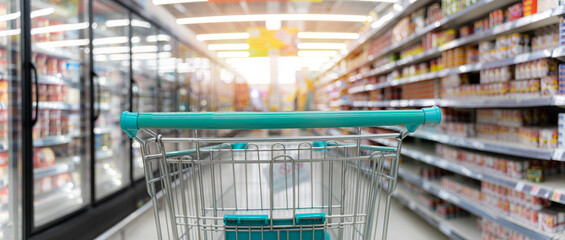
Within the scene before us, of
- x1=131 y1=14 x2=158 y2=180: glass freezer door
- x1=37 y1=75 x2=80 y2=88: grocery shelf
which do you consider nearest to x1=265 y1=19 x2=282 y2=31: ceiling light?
x1=131 y1=14 x2=158 y2=180: glass freezer door

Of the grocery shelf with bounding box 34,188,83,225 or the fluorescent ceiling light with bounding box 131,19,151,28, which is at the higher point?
the fluorescent ceiling light with bounding box 131,19,151,28

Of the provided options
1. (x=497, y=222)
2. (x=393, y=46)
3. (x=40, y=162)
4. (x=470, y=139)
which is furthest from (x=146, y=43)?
(x=497, y=222)

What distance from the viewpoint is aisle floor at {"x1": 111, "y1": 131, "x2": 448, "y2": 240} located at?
9.49 feet

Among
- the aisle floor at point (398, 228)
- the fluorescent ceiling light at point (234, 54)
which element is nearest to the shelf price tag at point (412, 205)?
the aisle floor at point (398, 228)

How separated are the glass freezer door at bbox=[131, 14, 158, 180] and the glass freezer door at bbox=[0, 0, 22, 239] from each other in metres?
1.98

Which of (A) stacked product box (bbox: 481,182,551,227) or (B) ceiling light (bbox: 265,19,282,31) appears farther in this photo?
(B) ceiling light (bbox: 265,19,282,31)

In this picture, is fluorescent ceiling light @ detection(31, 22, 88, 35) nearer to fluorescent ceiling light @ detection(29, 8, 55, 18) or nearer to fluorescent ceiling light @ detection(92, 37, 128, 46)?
fluorescent ceiling light @ detection(29, 8, 55, 18)

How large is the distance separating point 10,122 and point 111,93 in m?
1.77

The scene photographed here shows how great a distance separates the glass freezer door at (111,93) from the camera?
394cm

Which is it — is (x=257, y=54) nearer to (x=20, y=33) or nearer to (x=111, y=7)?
(x=111, y=7)

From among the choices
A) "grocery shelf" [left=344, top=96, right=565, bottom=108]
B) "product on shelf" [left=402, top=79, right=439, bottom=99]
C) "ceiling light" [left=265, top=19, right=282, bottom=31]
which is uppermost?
"ceiling light" [left=265, top=19, right=282, bottom=31]

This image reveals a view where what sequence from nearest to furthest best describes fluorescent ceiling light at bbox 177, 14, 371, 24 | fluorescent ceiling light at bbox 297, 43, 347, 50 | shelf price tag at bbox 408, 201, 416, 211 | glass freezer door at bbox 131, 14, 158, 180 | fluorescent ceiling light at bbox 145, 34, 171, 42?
shelf price tag at bbox 408, 201, 416, 211
glass freezer door at bbox 131, 14, 158, 180
fluorescent ceiling light at bbox 145, 34, 171, 42
fluorescent ceiling light at bbox 177, 14, 371, 24
fluorescent ceiling light at bbox 297, 43, 347, 50

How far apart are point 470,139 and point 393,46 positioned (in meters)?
1.85

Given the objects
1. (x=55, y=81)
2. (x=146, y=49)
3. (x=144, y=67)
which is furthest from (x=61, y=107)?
(x=146, y=49)
